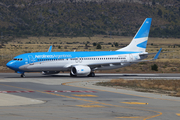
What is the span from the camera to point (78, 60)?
5531cm

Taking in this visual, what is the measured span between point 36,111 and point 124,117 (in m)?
5.09

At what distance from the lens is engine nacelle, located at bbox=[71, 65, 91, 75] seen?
174ft

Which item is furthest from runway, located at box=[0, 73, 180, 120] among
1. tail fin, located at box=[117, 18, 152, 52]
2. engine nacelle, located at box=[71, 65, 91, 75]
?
tail fin, located at box=[117, 18, 152, 52]

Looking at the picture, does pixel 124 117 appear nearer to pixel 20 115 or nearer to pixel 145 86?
pixel 20 115

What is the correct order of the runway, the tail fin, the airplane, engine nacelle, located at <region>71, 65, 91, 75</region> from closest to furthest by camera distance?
the runway, the airplane, engine nacelle, located at <region>71, 65, 91, 75</region>, the tail fin

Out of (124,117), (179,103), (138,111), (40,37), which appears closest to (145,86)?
(179,103)

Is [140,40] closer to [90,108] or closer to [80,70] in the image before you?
[80,70]

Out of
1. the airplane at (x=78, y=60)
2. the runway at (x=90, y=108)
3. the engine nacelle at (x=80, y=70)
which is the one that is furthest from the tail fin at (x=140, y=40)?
the runway at (x=90, y=108)

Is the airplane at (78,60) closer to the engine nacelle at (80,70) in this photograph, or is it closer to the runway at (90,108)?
the engine nacelle at (80,70)

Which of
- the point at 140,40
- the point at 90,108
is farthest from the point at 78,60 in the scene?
the point at 90,108

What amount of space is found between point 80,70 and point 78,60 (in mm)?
2520

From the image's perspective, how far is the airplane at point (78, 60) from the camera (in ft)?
171

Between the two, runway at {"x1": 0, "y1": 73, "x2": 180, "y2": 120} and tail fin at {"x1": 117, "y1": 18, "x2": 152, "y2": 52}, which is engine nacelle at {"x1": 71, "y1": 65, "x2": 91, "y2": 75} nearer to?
tail fin at {"x1": 117, "y1": 18, "x2": 152, "y2": 52}

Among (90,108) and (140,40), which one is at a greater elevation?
(140,40)
